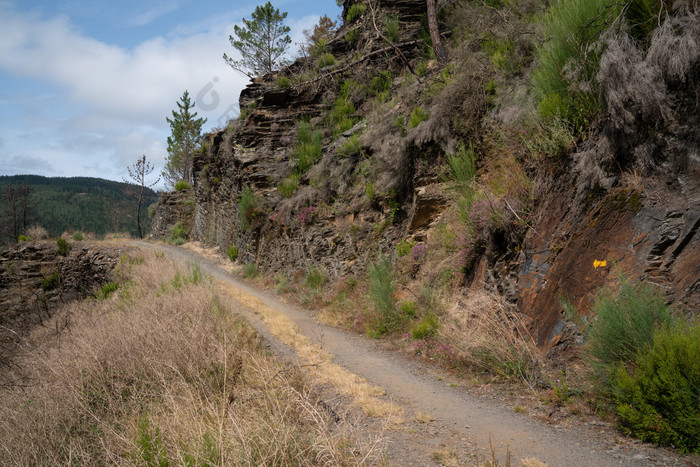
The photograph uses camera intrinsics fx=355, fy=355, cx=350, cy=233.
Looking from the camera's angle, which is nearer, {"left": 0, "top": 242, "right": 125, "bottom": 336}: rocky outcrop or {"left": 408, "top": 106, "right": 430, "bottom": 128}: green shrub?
{"left": 408, "top": 106, "right": 430, "bottom": 128}: green shrub

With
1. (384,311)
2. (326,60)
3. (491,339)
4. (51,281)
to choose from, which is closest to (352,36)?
(326,60)

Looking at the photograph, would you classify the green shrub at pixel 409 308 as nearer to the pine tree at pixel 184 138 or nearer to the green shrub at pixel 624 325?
the green shrub at pixel 624 325

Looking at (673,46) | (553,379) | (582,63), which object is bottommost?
(553,379)

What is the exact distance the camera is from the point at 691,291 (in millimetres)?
3232

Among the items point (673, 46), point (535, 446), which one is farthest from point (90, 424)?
point (673, 46)

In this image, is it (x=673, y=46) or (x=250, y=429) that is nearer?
(x=250, y=429)

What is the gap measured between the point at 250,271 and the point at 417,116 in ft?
34.3

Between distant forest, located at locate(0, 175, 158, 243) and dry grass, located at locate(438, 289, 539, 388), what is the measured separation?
149 ft

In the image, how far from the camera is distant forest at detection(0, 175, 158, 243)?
36.9m

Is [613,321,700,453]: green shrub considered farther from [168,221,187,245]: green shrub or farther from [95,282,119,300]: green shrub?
[168,221,187,245]: green shrub

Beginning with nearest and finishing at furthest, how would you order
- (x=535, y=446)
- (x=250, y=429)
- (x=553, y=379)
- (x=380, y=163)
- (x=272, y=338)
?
(x=250, y=429) → (x=535, y=446) → (x=553, y=379) → (x=272, y=338) → (x=380, y=163)

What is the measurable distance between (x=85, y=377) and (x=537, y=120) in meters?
7.41

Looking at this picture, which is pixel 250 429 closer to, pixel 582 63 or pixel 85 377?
pixel 85 377

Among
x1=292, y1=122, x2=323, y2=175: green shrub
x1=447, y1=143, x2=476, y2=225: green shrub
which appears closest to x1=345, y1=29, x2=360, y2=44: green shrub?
x1=292, y1=122, x2=323, y2=175: green shrub
